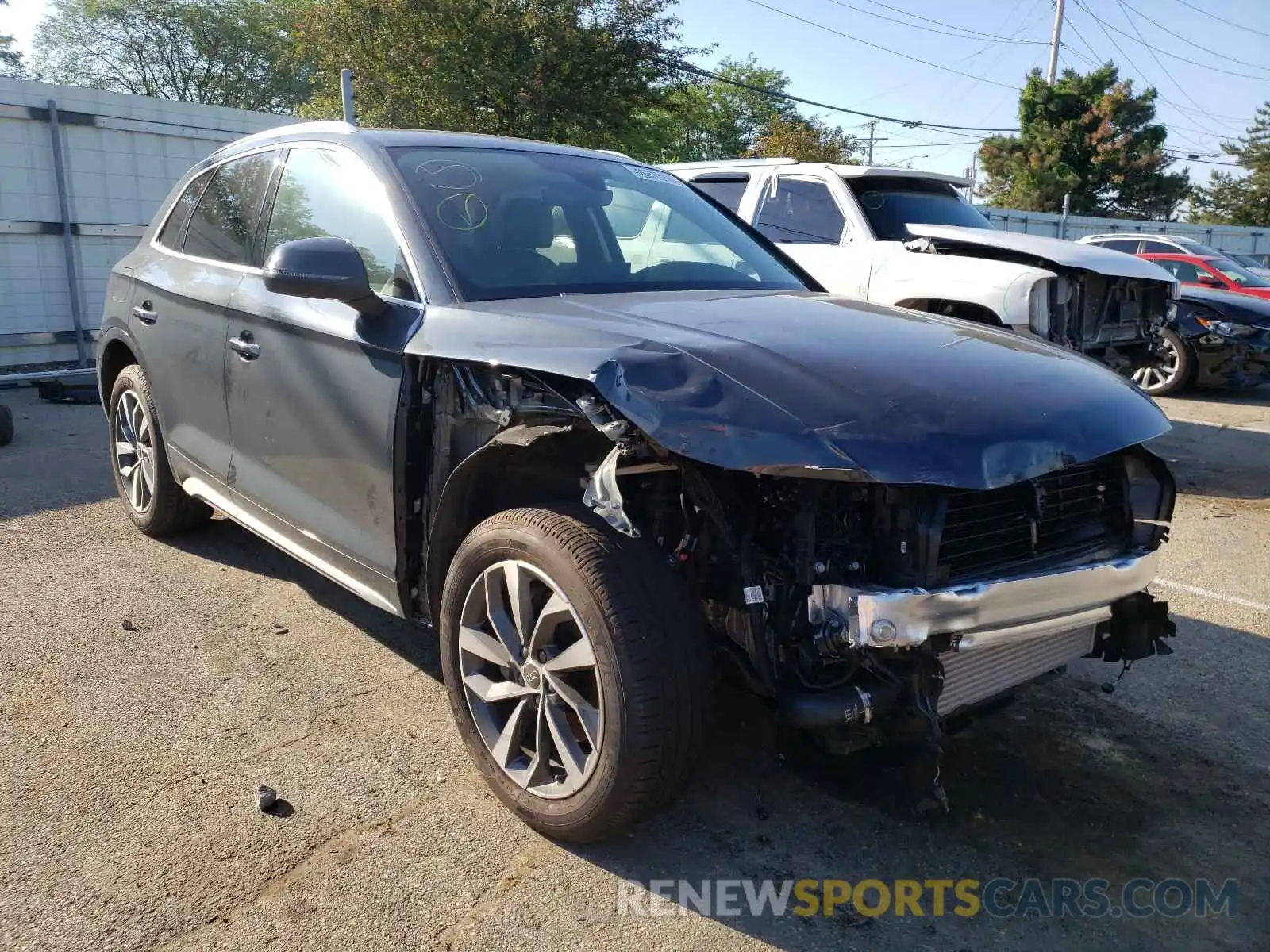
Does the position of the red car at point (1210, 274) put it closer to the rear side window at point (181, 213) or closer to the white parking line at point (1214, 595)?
the white parking line at point (1214, 595)

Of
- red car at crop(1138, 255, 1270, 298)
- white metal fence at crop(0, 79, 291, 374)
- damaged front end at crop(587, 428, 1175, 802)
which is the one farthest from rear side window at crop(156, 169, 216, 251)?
red car at crop(1138, 255, 1270, 298)

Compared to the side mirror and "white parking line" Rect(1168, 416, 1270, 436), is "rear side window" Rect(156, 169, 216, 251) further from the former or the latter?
"white parking line" Rect(1168, 416, 1270, 436)

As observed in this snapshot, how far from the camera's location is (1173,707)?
3596mm

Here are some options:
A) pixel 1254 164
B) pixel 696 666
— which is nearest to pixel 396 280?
pixel 696 666

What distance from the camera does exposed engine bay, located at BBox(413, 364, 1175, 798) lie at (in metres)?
2.35

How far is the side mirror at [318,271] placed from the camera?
115 inches

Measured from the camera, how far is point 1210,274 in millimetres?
13477

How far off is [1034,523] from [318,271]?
212cm

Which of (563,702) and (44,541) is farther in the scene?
(44,541)

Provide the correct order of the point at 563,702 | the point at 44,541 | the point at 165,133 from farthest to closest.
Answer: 1. the point at 165,133
2. the point at 44,541
3. the point at 563,702

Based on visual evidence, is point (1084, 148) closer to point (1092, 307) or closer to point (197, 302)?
point (1092, 307)

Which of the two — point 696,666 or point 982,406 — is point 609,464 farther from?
point 982,406

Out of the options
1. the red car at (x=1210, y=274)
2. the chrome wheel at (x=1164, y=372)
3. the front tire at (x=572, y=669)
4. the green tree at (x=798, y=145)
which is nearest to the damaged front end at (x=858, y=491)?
the front tire at (x=572, y=669)

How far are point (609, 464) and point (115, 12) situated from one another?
5060cm
